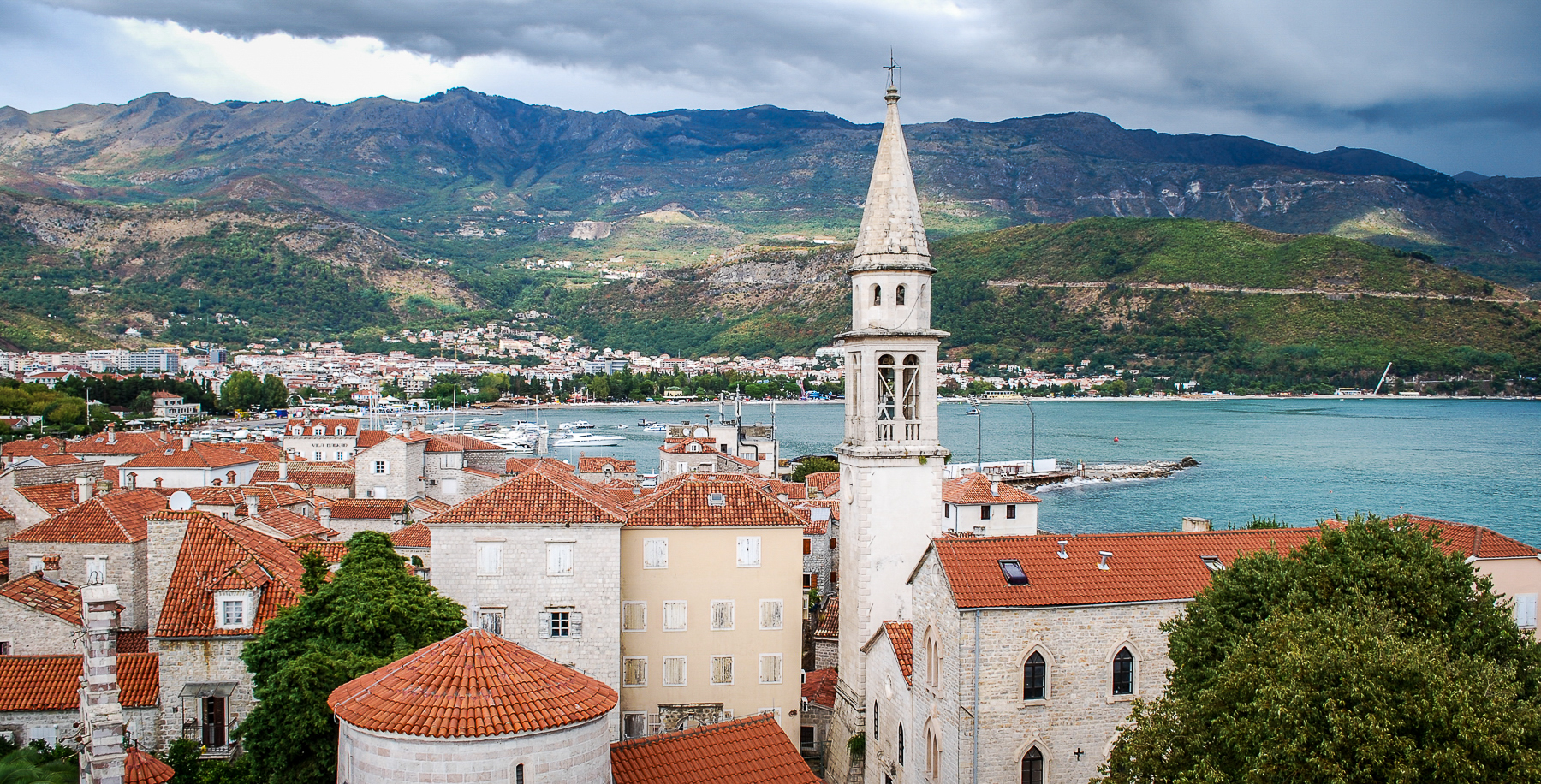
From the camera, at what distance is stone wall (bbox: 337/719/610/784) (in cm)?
1137

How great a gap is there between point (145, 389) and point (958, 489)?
371ft

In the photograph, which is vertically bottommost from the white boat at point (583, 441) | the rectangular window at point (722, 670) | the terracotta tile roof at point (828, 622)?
the white boat at point (583, 441)

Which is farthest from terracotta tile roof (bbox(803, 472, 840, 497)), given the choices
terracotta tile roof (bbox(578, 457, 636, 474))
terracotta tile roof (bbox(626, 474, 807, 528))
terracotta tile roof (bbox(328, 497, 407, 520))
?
terracotta tile roof (bbox(626, 474, 807, 528))

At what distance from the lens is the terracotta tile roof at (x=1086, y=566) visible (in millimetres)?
17750

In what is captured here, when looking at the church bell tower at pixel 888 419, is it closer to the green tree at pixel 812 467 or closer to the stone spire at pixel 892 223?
the stone spire at pixel 892 223

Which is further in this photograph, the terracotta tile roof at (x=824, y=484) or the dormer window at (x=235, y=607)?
the terracotta tile roof at (x=824, y=484)

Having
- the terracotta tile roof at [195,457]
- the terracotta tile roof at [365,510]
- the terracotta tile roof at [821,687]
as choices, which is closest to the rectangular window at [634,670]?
the terracotta tile roof at [821,687]

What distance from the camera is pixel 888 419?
71.8ft

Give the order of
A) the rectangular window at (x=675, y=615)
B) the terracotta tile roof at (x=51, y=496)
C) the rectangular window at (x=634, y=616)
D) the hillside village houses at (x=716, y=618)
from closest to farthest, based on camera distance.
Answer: the hillside village houses at (x=716, y=618) → the rectangular window at (x=634, y=616) → the rectangular window at (x=675, y=615) → the terracotta tile roof at (x=51, y=496)

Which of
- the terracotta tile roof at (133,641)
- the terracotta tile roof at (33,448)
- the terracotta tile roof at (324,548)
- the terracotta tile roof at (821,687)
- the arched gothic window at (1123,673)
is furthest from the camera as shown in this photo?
the terracotta tile roof at (33,448)

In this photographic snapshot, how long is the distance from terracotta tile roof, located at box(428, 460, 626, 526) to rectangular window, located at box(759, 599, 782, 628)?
156 inches

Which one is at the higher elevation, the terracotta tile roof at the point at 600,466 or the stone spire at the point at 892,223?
the stone spire at the point at 892,223

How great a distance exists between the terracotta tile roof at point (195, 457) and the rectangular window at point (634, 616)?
40085 millimetres

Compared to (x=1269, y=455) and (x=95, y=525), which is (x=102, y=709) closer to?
(x=95, y=525)
